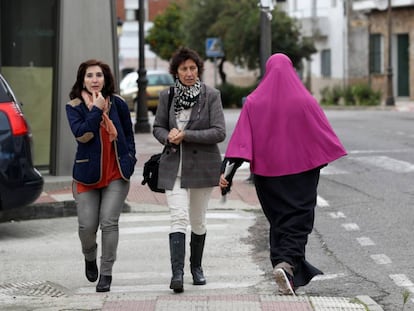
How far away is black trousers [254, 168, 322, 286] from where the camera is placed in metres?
7.84

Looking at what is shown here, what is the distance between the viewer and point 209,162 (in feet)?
27.0

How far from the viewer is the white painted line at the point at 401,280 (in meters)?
8.32

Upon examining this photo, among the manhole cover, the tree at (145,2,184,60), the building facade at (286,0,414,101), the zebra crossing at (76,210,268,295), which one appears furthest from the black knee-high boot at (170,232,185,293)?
the tree at (145,2,184,60)

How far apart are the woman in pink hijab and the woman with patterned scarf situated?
1.10 feet

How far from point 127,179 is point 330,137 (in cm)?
153

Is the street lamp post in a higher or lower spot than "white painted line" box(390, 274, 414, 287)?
higher

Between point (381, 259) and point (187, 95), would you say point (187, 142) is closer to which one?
point (187, 95)

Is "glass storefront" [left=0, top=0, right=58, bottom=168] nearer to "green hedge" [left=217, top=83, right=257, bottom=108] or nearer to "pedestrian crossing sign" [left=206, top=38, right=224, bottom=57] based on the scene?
"pedestrian crossing sign" [left=206, top=38, right=224, bottom=57]

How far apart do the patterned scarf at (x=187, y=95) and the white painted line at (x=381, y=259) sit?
2.32 metres

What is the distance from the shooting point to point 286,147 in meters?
7.84

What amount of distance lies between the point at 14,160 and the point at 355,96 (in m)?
33.6

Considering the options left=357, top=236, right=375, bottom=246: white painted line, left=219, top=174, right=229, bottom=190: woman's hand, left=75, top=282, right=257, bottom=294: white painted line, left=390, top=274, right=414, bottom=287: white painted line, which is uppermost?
left=219, top=174, right=229, bottom=190: woman's hand

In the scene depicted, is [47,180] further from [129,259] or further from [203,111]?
[203,111]

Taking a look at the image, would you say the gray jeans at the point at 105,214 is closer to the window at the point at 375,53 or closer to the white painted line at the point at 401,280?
the white painted line at the point at 401,280
